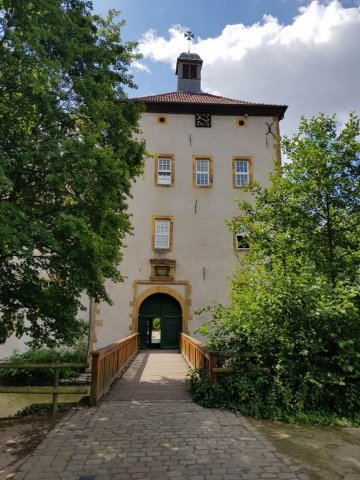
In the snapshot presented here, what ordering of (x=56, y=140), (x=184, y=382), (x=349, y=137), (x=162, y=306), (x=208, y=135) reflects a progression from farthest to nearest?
1. (x=208, y=135)
2. (x=162, y=306)
3. (x=184, y=382)
4. (x=349, y=137)
5. (x=56, y=140)

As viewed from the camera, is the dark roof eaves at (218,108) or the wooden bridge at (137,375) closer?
the wooden bridge at (137,375)

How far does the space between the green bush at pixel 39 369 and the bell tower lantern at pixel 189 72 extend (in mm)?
15561

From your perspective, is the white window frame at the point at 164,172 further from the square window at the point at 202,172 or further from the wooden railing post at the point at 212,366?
the wooden railing post at the point at 212,366

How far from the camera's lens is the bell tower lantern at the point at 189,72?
23.0 meters

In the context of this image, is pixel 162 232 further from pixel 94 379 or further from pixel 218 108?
pixel 94 379

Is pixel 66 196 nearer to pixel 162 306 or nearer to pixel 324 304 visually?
pixel 324 304

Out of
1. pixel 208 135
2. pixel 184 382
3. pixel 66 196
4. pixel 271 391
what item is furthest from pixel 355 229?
pixel 208 135

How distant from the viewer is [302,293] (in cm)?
678

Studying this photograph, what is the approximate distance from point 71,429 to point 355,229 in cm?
633

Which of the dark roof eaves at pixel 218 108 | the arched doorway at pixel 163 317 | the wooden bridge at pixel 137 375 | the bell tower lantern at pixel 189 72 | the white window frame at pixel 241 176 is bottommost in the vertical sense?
the wooden bridge at pixel 137 375

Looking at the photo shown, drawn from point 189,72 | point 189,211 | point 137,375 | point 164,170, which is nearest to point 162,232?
point 189,211

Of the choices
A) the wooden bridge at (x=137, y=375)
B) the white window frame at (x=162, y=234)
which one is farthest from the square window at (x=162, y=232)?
the wooden bridge at (x=137, y=375)

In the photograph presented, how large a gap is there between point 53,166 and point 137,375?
6055mm

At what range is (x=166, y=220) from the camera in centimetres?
1839
